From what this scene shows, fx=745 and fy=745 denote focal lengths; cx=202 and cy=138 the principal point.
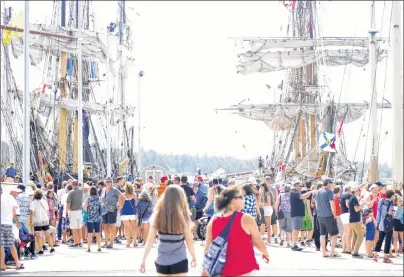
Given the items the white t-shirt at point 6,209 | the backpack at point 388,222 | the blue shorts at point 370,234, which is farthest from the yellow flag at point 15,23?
the backpack at point 388,222

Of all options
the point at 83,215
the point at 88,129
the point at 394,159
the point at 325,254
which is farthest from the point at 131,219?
the point at 88,129

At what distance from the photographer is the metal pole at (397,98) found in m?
18.8

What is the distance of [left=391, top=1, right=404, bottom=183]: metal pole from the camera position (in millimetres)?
18797

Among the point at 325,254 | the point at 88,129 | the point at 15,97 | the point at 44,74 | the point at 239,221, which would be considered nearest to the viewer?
the point at 239,221

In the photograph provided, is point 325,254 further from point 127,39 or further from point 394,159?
point 127,39

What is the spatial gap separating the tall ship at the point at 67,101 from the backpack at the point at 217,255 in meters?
31.6

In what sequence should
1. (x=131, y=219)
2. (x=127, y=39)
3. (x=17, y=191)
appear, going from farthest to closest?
(x=127, y=39) → (x=131, y=219) → (x=17, y=191)

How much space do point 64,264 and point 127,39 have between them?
48107mm

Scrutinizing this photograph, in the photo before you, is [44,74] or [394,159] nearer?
[394,159]

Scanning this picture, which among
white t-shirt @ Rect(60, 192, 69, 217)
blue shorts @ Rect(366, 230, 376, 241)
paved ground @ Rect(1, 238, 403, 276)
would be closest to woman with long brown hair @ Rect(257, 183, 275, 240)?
paved ground @ Rect(1, 238, 403, 276)

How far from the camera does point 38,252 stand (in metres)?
16.9

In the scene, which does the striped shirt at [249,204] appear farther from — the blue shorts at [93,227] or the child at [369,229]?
the blue shorts at [93,227]

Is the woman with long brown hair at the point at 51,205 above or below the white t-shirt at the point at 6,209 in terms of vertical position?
below

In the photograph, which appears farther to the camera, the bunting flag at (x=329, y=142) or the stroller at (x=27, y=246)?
the bunting flag at (x=329, y=142)
